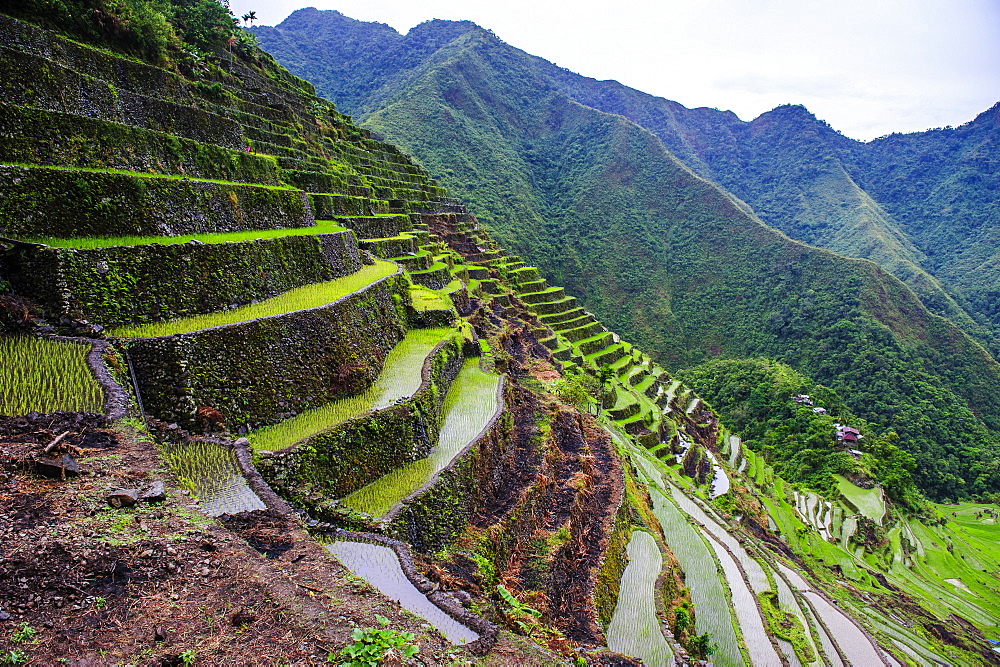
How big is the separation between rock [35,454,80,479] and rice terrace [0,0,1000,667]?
0.13 ft

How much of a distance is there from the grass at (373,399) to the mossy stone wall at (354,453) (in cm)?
33

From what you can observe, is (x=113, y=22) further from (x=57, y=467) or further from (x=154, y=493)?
(x=154, y=493)

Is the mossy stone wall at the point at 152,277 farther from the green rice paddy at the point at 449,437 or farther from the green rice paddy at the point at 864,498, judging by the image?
the green rice paddy at the point at 864,498

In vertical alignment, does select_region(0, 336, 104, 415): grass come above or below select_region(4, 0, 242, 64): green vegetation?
below

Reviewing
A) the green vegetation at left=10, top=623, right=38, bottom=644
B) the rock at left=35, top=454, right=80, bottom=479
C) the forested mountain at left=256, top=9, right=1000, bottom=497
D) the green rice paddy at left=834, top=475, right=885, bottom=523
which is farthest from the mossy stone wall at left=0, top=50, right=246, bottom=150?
the forested mountain at left=256, top=9, right=1000, bottom=497

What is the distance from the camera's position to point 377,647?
4.85 m

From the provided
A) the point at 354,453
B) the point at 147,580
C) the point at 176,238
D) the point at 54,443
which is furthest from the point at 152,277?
the point at 147,580

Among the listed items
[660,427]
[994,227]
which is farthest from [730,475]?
[994,227]

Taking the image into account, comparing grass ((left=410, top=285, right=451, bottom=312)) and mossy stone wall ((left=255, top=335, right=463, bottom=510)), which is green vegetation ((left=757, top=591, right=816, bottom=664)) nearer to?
mossy stone wall ((left=255, top=335, right=463, bottom=510))

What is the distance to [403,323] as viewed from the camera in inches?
639

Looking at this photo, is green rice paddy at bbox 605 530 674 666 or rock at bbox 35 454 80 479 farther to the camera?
green rice paddy at bbox 605 530 674 666

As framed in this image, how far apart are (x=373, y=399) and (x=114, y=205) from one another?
21.1 feet

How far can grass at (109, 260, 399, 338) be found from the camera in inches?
339

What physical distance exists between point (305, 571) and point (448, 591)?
225 centimetres
